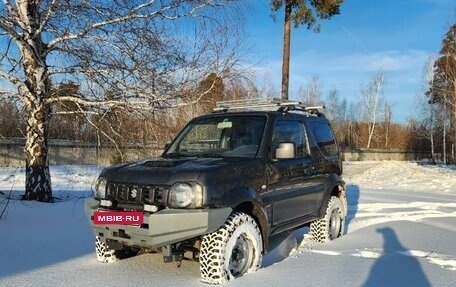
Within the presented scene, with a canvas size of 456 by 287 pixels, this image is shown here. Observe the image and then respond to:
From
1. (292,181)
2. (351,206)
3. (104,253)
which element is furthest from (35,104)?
(351,206)

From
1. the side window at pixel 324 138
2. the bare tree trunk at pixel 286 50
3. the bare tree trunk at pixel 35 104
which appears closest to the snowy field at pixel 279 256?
the bare tree trunk at pixel 35 104

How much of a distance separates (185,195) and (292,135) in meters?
2.31

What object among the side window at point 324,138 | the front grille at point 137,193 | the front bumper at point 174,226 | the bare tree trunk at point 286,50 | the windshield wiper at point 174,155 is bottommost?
the front bumper at point 174,226

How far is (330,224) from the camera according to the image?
24.5 feet

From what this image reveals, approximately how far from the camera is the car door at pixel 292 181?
5.80 metres

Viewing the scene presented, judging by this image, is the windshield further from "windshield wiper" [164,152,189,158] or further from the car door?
the car door

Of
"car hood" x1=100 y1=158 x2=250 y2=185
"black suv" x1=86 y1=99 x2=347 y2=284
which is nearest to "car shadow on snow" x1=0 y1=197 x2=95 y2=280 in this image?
"black suv" x1=86 y1=99 x2=347 y2=284

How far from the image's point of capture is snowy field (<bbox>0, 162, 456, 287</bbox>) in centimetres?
499

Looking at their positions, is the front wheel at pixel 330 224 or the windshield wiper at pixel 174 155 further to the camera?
the front wheel at pixel 330 224

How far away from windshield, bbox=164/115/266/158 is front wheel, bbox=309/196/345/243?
6.62 ft

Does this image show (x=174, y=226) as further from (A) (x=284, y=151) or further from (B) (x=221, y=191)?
(A) (x=284, y=151)

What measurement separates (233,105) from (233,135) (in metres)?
1.20

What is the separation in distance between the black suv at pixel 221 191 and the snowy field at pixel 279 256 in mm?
276

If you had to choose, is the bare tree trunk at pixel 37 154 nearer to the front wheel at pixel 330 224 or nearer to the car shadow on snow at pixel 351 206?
the front wheel at pixel 330 224
